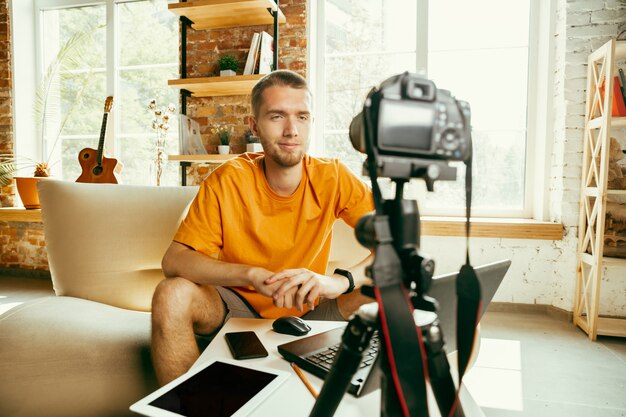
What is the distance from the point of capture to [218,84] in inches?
114

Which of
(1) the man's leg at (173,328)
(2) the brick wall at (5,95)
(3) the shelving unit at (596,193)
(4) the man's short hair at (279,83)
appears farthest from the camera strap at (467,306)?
(2) the brick wall at (5,95)

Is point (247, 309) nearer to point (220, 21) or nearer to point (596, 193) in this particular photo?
point (596, 193)

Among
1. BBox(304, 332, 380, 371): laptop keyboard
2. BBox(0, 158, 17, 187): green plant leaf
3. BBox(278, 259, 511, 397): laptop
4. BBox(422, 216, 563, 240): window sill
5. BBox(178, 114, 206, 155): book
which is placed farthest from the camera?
BBox(0, 158, 17, 187): green plant leaf

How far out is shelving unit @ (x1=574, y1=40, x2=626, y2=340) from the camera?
7.04 ft

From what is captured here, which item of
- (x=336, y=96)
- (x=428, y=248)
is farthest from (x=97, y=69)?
(x=428, y=248)

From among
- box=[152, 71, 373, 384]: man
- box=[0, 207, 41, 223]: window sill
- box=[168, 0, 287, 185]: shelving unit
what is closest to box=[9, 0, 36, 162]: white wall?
box=[0, 207, 41, 223]: window sill

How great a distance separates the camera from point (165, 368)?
3.55 ft

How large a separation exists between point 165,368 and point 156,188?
0.80m

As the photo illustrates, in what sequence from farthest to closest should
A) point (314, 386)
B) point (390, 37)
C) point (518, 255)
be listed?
1. point (390, 37)
2. point (518, 255)
3. point (314, 386)

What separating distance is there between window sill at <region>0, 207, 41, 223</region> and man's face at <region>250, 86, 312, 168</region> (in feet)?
9.25

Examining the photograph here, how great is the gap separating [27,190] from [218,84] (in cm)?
188

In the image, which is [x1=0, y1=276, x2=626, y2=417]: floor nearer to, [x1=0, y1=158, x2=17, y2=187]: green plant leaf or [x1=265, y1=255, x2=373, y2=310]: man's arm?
[x1=265, y1=255, x2=373, y2=310]: man's arm

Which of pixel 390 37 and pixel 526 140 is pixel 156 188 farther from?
pixel 526 140

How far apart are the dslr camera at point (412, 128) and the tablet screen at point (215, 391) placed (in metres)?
0.46
